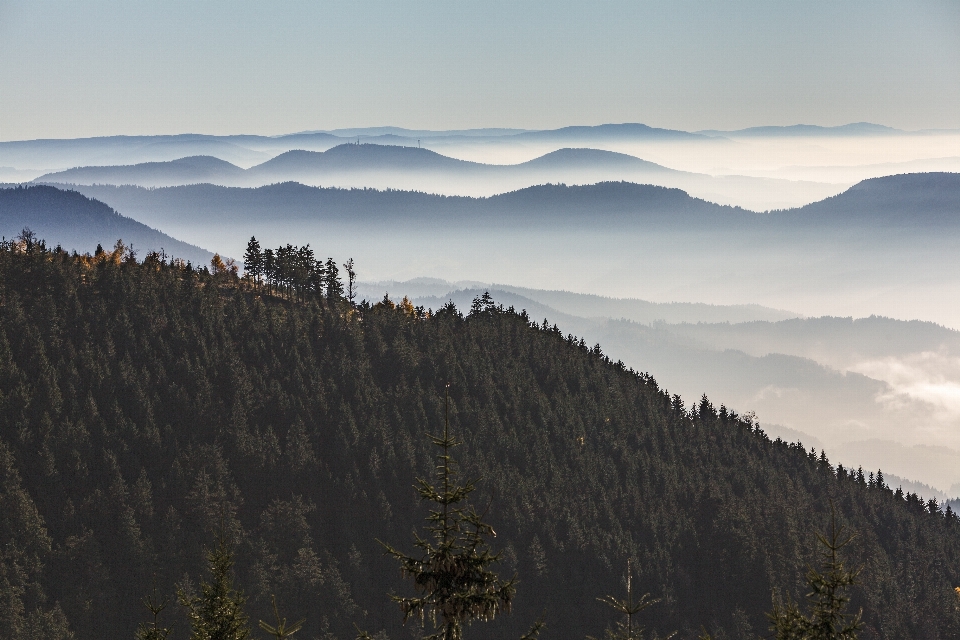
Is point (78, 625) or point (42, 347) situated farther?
point (42, 347)

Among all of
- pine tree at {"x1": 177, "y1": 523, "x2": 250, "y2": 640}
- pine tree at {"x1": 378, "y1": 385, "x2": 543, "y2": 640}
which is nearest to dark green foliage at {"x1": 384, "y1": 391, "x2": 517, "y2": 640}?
pine tree at {"x1": 378, "y1": 385, "x2": 543, "y2": 640}

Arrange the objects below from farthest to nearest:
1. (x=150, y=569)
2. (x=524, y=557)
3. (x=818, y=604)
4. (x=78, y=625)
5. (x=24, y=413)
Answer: (x=524, y=557), (x=24, y=413), (x=150, y=569), (x=78, y=625), (x=818, y=604)

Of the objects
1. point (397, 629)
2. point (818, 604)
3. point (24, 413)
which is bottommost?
point (397, 629)

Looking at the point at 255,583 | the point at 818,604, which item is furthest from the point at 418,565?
the point at 255,583

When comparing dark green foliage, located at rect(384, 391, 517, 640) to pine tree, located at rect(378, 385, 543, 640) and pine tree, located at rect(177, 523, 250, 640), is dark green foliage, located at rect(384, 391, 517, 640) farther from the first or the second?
pine tree, located at rect(177, 523, 250, 640)

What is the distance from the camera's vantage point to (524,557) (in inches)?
7569

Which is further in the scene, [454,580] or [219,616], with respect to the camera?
[219,616]

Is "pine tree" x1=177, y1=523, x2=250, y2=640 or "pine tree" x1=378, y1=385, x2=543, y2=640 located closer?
"pine tree" x1=378, y1=385, x2=543, y2=640

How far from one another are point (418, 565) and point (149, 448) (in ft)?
550

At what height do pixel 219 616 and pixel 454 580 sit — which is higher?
pixel 454 580

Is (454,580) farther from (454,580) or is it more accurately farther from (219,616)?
(219,616)

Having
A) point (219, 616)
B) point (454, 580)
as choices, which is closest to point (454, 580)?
point (454, 580)

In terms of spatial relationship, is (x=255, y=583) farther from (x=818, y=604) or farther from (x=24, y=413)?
(x=818, y=604)

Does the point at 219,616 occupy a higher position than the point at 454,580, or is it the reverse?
the point at 454,580
